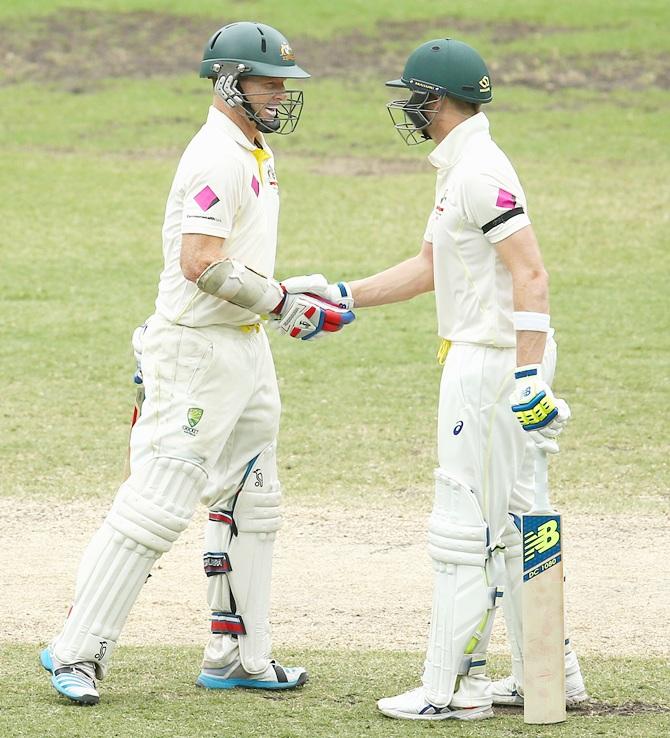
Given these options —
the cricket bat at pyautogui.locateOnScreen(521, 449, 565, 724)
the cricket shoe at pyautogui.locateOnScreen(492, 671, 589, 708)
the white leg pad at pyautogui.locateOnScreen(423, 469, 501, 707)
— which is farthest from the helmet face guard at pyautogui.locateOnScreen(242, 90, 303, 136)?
the cricket shoe at pyautogui.locateOnScreen(492, 671, 589, 708)

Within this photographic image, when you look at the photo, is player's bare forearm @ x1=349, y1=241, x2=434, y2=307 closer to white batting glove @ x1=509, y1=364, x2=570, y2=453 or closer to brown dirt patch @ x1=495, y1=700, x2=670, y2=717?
white batting glove @ x1=509, y1=364, x2=570, y2=453

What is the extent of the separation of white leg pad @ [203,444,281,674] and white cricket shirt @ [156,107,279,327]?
23.6 inches

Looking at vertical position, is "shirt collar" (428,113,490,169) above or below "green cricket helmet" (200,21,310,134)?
below

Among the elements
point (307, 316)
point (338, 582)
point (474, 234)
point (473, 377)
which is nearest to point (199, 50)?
point (338, 582)

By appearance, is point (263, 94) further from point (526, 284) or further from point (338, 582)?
point (338, 582)

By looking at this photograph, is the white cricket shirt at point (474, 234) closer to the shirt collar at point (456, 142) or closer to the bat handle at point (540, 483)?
the shirt collar at point (456, 142)

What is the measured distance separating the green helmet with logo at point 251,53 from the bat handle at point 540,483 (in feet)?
5.05

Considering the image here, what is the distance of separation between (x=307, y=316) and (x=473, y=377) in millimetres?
675

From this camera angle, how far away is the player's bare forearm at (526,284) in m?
4.41

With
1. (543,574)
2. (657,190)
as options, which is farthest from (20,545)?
(657,190)

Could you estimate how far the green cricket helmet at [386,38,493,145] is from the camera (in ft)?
15.3

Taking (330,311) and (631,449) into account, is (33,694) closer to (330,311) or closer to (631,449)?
(330,311)

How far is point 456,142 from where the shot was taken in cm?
467

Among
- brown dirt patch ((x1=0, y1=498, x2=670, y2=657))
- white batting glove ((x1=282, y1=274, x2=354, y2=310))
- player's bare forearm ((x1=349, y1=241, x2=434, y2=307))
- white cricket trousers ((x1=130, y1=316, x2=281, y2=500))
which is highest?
player's bare forearm ((x1=349, y1=241, x2=434, y2=307))
